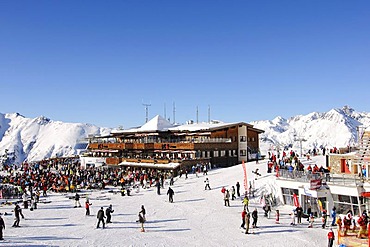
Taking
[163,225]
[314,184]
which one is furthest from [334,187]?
[163,225]

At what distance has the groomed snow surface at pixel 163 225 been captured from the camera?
58.3 feet

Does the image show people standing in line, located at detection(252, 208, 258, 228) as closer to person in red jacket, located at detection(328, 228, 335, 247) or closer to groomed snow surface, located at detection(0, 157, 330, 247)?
groomed snow surface, located at detection(0, 157, 330, 247)

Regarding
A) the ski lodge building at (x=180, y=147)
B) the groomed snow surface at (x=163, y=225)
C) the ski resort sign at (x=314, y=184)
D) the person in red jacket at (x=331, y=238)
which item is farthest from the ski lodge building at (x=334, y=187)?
the ski lodge building at (x=180, y=147)

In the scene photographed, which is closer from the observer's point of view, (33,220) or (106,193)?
(33,220)

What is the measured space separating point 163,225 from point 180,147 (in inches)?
870

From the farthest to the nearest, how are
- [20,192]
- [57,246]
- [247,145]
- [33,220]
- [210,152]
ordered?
[247,145], [210,152], [20,192], [33,220], [57,246]

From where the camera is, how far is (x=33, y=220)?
21938 millimetres

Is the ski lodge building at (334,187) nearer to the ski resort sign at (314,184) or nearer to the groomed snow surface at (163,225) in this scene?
→ the ski resort sign at (314,184)

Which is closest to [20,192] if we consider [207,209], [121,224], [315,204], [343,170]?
[121,224]

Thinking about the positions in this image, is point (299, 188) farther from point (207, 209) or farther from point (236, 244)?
point (236, 244)

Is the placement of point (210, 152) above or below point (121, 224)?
above

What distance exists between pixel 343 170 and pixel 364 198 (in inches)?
212

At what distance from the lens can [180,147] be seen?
42.6m

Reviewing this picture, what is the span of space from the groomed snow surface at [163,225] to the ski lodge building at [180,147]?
11.6 m
